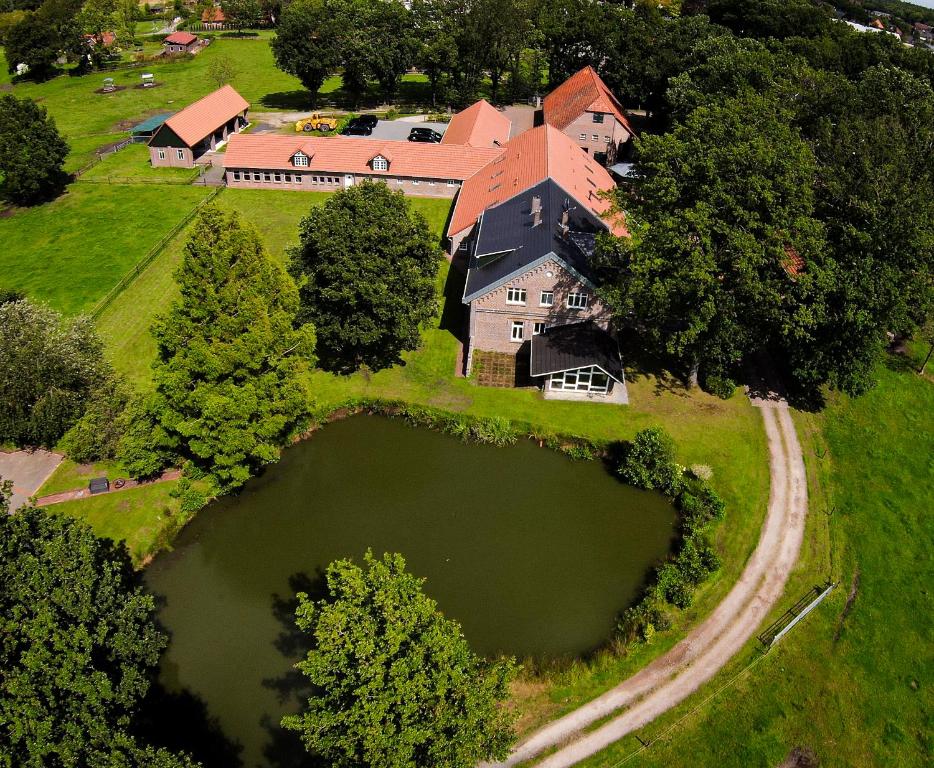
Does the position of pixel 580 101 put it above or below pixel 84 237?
above

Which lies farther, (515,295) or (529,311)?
(529,311)

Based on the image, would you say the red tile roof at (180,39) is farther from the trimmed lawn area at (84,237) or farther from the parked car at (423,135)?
the parked car at (423,135)

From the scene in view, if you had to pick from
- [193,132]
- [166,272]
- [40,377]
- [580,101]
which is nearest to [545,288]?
[40,377]

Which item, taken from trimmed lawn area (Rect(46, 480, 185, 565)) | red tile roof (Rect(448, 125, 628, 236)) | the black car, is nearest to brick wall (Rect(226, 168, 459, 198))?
red tile roof (Rect(448, 125, 628, 236))

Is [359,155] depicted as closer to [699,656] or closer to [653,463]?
[653,463]

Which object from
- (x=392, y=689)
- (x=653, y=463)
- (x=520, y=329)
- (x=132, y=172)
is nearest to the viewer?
(x=392, y=689)

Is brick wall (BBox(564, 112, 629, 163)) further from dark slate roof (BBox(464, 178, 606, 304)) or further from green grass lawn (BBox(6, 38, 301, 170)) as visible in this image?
green grass lawn (BBox(6, 38, 301, 170))

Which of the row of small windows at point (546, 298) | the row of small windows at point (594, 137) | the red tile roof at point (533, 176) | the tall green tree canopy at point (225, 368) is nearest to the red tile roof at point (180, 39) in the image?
the row of small windows at point (594, 137)
